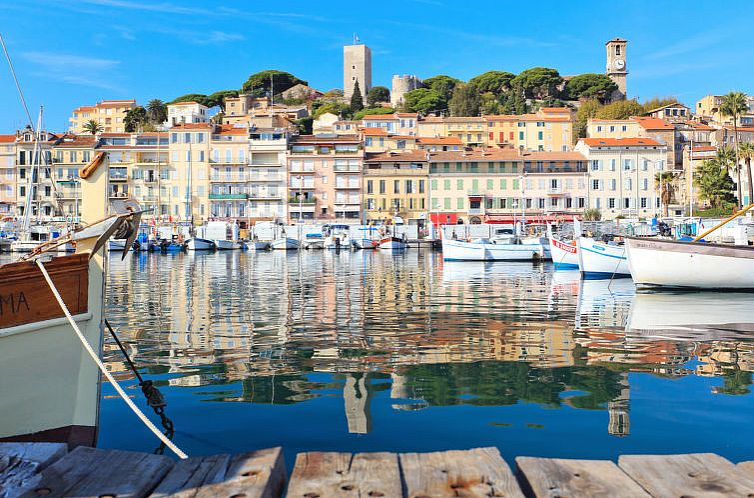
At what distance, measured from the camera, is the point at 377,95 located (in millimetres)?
156875

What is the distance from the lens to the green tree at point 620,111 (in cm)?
12091

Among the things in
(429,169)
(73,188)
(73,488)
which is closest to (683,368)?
(73,488)

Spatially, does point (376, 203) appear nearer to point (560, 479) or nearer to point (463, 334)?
point (463, 334)

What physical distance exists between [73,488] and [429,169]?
87.9 meters

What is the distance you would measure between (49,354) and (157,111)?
130m

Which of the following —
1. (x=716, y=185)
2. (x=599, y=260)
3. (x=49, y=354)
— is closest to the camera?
(x=49, y=354)

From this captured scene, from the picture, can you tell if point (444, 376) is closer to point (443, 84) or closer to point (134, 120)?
point (134, 120)

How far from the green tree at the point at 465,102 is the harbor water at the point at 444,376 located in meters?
115

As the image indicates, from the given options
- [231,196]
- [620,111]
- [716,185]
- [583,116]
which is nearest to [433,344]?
[716,185]

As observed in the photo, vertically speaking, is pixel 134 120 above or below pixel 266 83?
below

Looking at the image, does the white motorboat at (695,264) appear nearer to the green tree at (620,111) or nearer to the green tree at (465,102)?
the green tree at (620,111)

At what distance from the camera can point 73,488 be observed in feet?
13.1

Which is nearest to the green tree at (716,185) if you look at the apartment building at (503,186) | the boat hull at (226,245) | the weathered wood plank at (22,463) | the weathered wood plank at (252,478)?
the apartment building at (503,186)

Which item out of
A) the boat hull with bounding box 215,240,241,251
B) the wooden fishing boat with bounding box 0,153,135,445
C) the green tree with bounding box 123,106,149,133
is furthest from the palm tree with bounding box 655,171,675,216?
the wooden fishing boat with bounding box 0,153,135,445
